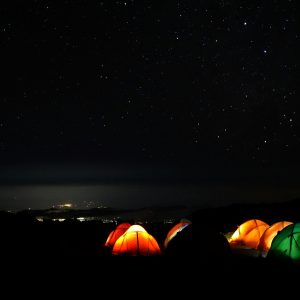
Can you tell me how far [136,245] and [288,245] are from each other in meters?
5.79

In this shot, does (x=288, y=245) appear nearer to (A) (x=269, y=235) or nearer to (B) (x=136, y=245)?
(A) (x=269, y=235)

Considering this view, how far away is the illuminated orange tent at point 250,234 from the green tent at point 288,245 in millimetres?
5319

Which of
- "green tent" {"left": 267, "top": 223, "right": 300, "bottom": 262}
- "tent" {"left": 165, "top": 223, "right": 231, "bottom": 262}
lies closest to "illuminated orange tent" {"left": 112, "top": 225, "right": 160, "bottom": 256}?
"tent" {"left": 165, "top": 223, "right": 231, "bottom": 262}

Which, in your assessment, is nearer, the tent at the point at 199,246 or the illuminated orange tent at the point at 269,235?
the tent at the point at 199,246

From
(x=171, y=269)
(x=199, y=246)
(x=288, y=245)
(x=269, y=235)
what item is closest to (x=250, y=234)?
(x=269, y=235)

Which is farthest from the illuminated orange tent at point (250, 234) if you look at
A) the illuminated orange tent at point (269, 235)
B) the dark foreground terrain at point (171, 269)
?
the dark foreground terrain at point (171, 269)

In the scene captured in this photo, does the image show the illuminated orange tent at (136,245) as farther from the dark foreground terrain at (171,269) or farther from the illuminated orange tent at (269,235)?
the illuminated orange tent at (269,235)

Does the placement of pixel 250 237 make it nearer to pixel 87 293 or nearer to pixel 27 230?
pixel 27 230

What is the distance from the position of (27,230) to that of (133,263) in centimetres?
597

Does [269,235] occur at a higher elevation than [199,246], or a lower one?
A: lower

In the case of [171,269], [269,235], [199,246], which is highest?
[199,246]

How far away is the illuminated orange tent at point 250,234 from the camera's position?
18.3m

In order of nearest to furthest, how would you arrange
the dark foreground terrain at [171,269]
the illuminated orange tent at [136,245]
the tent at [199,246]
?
the dark foreground terrain at [171,269] < the tent at [199,246] < the illuminated orange tent at [136,245]

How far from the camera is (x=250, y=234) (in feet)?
60.6
